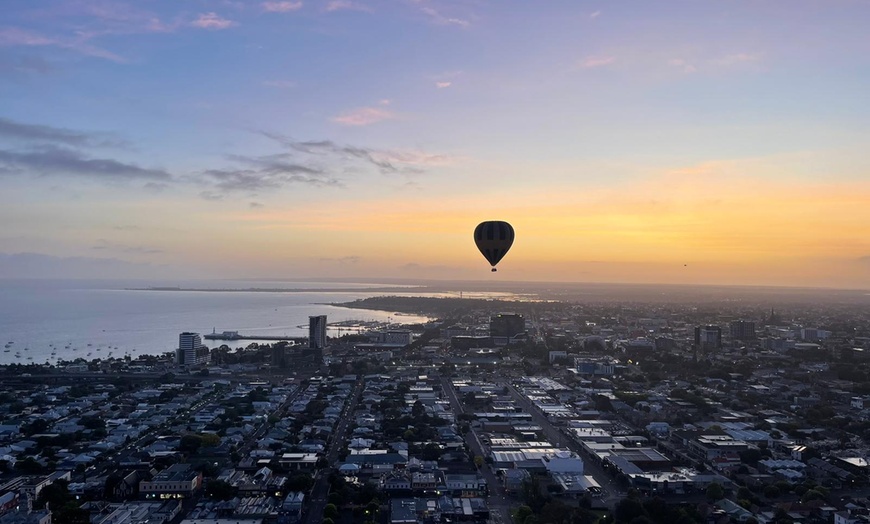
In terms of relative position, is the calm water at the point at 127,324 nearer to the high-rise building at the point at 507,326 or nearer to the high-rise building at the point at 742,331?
the high-rise building at the point at 507,326

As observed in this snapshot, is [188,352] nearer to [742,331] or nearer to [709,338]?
[709,338]

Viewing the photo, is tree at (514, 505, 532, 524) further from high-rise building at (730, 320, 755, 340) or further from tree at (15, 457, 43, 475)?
high-rise building at (730, 320, 755, 340)

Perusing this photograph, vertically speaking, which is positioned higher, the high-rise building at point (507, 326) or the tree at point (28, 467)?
the high-rise building at point (507, 326)

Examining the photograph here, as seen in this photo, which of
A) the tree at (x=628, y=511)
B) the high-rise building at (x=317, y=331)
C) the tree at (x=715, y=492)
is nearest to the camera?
the tree at (x=628, y=511)

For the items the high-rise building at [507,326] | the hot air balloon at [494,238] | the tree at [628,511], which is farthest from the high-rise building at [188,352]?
the tree at [628,511]

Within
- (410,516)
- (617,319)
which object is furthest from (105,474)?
(617,319)

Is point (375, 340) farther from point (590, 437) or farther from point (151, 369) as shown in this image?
point (590, 437)

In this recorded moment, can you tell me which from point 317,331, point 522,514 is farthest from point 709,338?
point 522,514

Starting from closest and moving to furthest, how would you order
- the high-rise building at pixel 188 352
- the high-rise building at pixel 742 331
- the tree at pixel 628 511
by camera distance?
the tree at pixel 628 511 < the high-rise building at pixel 188 352 < the high-rise building at pixel 742 331
